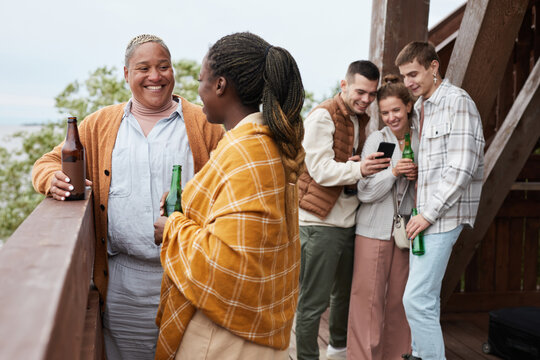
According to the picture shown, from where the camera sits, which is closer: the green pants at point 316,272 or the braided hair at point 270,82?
the braided hair at point 270,82

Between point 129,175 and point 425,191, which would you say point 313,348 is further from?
point 129,175

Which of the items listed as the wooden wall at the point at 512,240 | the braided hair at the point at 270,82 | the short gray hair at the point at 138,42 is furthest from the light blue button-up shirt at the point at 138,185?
the wooden wall at the point at 512,240

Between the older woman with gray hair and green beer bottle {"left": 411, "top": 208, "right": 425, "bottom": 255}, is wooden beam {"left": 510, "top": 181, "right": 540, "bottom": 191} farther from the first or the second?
the older woman with gray hair

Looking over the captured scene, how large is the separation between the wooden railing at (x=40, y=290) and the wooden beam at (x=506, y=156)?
9.07 feet

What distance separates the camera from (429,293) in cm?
274

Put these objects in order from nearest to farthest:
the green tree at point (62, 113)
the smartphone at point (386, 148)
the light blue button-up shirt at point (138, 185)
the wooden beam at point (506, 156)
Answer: the light blue button-up shirt at point (138, 185) → the smartphone at point (386, 148) → the wooden beam at point (506, 156) → the green tree at point (62, 113)

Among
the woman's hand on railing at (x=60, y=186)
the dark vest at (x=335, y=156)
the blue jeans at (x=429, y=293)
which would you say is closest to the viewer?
the woman's hand on railing at (x=60, y=186)

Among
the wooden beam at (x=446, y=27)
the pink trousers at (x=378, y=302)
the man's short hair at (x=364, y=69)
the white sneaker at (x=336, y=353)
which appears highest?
the wooden beam at (x=446, y=27)

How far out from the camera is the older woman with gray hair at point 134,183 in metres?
2.05

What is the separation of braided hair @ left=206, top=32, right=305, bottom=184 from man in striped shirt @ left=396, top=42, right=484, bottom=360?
1238mm

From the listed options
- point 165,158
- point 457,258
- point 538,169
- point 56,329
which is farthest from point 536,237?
point 56,329

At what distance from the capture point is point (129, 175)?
2.06 m

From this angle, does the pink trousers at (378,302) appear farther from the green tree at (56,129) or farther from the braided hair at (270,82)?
the green tree at (56,129)

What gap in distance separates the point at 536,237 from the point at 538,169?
58cm
